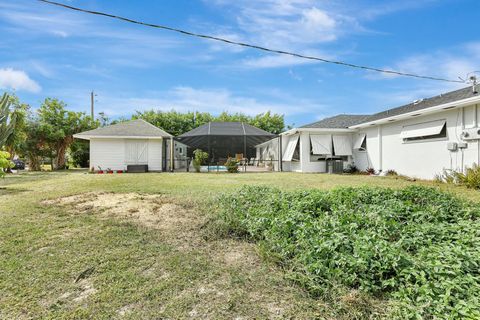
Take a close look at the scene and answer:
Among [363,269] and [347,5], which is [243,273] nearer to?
[363,269]

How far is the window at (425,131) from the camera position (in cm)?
1119

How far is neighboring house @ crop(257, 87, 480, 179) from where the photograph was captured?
1020 centimetres

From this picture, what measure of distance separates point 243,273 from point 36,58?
11.3 m

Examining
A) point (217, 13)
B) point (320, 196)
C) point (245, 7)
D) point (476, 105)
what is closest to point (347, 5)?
point (245, 7)

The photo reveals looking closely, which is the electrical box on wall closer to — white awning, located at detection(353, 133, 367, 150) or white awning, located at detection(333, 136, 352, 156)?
white awning, located at detection(353, 133, 367, 150)

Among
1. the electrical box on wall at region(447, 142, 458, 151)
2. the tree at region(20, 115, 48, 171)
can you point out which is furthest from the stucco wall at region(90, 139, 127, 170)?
the electrical box on wall at region(447, 142, 458, 151)

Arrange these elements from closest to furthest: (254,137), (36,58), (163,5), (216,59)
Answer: (163,5) → (36,58) → (216,59) → (254,137)

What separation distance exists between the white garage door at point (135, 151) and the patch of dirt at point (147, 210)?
440 inches

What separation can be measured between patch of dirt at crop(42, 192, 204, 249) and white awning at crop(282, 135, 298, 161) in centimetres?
1234

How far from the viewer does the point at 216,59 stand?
35.2 ft

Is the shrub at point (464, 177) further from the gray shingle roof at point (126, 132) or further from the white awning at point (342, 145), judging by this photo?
the gray shingle roof at point (126, 132)

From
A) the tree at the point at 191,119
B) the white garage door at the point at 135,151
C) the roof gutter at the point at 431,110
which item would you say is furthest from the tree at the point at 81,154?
the roof gutter at the point at 431,110

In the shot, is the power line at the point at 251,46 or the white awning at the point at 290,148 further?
the white awning at the point at 290,148

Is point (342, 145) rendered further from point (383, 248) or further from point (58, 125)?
point (58, 125)
